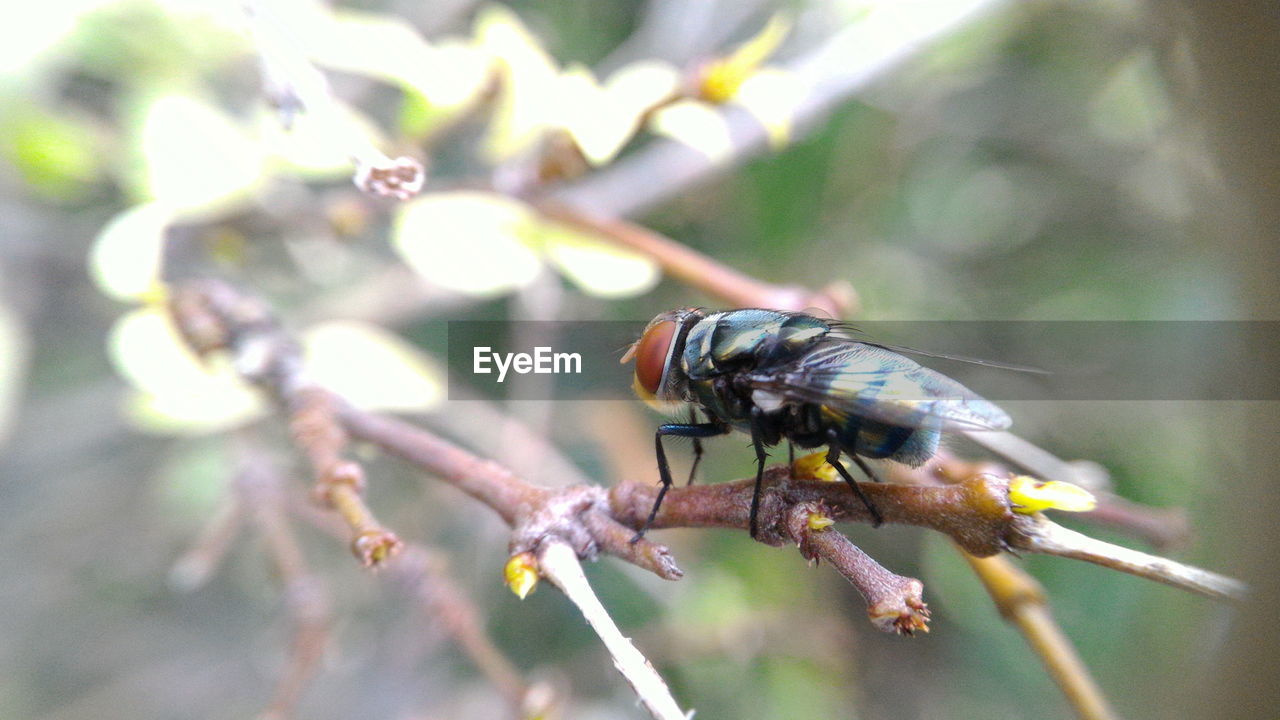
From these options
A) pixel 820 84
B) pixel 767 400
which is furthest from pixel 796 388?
pixel 820 84

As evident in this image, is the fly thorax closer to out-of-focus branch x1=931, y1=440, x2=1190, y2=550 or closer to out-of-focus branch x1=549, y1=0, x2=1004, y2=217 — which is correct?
out-of-focus branch x1=931, y1=440, x2=1190, y2=550

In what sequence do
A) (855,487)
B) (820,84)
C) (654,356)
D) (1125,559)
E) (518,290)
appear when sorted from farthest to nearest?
(518,290) < (820,84) < (654,356) < (855,487) < (1125,559)

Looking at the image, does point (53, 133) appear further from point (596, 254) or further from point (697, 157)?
point (697, 157)

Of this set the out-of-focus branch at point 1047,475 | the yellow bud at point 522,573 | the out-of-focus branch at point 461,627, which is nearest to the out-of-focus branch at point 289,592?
the out-of-focus branch at point 461,627

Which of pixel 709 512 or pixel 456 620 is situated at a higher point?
pixel 709 512

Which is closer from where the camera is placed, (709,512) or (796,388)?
(709,512)

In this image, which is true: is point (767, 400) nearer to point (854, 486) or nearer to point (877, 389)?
point (877, 389)

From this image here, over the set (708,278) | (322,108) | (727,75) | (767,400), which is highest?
(727,75)
